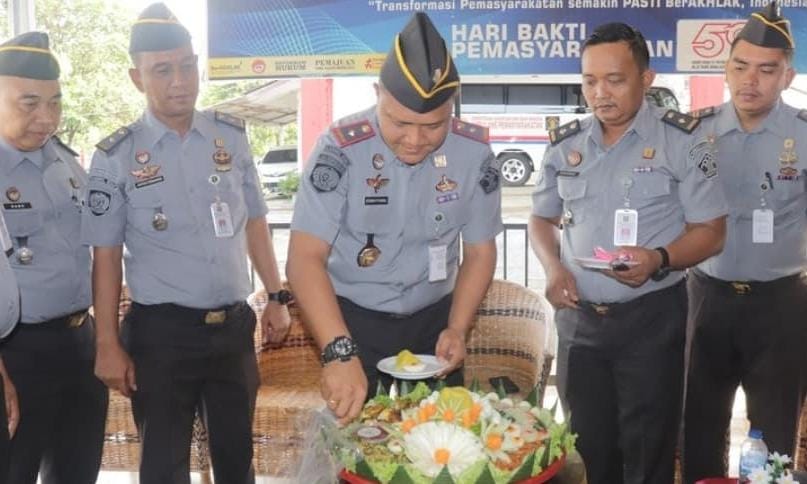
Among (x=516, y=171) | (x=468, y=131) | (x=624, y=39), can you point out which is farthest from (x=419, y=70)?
(x=516, y=171)

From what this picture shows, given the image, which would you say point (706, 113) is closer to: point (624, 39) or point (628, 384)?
point (624, 39)

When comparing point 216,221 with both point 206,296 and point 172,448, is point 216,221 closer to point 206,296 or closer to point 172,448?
point 206,296

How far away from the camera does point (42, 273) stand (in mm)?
2451

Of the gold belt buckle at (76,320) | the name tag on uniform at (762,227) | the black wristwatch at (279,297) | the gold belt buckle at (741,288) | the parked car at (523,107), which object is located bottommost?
the gold belt buckle at (76,320)

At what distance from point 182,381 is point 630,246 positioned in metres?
1.29

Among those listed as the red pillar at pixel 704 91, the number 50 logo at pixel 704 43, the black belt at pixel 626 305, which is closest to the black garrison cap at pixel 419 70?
the black belt at pixel 626 305

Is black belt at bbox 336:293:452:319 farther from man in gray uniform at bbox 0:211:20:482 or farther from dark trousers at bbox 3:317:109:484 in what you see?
dark trousers at bbox 3:317:109:484

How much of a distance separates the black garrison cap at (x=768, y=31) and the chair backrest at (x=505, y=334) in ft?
3.97

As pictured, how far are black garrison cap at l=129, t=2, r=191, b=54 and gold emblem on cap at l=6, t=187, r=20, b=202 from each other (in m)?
0.50

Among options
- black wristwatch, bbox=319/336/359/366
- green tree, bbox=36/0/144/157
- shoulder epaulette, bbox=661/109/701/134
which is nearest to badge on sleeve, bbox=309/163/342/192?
black wristwatch, bbox=319/336/359/366

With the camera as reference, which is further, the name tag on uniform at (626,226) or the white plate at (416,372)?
the name tag on uniform at (626,226)

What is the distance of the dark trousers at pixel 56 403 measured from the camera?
7.93 feet

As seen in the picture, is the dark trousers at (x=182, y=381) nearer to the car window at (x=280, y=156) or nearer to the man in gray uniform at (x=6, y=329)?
the man in gray uniform at (x=6, y=329)

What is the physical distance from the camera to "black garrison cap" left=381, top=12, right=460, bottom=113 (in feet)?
5.83
